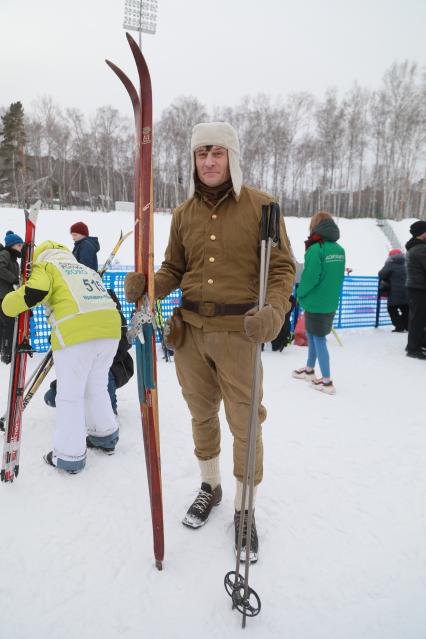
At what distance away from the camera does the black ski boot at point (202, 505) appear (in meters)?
2.05

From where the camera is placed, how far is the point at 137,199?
68.2 inches

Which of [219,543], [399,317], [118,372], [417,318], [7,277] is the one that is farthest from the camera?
[399,317]

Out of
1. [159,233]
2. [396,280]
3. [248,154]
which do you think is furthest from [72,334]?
[248,154]

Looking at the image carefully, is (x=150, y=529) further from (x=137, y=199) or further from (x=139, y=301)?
(x=137, y=199)

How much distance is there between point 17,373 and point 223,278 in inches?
58.9

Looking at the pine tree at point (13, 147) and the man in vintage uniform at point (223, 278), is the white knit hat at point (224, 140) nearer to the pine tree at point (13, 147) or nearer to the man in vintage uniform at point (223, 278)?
the man in vintage uniform at point (223, 278)

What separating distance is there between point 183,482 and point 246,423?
0.92 m

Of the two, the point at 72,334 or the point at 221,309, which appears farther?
the point at 72,334

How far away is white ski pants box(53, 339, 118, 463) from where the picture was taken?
2.36m

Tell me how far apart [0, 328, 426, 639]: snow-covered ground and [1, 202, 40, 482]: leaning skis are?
174mm

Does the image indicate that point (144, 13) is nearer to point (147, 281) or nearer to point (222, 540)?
point (147, 281)

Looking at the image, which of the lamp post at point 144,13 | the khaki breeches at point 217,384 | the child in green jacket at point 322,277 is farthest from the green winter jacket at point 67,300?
the lamp post at point 144,13

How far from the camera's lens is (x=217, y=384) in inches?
79.0

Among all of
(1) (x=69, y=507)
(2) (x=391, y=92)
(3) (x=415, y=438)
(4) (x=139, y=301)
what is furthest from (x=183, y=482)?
(2) (x=391, y=92)
